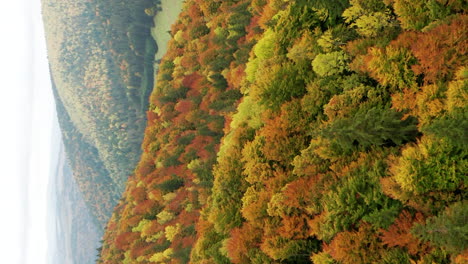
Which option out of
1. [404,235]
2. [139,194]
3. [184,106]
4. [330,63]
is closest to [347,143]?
[404,235]

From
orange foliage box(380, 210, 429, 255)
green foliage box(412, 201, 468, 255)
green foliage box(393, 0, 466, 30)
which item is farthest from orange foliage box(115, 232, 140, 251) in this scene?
green foliage box(412, 201, 468, 255)

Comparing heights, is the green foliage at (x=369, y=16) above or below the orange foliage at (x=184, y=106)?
below

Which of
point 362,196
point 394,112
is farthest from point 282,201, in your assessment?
point 394,112

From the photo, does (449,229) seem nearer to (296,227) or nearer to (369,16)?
(296,227)

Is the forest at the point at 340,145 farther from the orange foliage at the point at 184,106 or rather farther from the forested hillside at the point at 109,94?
the forested hillside at the point at 109,94

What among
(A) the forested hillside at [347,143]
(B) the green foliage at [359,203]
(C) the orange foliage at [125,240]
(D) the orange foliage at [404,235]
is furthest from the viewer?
(C) the orange foliage at [125,240]

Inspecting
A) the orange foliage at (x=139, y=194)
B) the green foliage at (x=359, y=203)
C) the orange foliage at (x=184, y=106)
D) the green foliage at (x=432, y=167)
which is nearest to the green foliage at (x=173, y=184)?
the orange foliage at (x=139, y=194)
